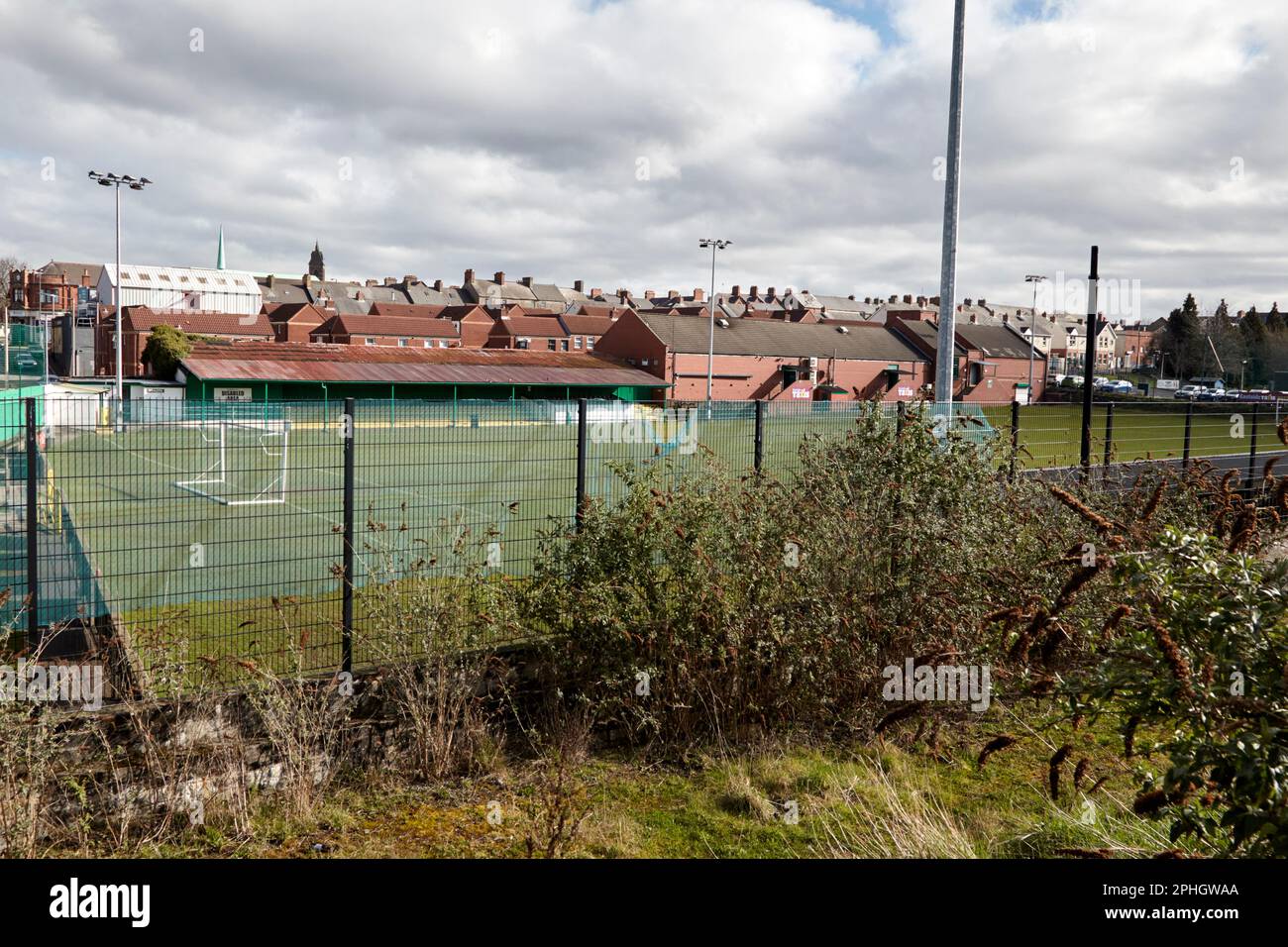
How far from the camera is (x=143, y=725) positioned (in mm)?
5633

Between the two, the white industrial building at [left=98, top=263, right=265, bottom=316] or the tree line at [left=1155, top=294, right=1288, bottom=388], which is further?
the white industrial building at [left=98, top=263, right=265, bottom=316]

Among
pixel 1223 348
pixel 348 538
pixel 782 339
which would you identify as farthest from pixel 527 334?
pixel 348 538

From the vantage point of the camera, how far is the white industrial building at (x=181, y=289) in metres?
106

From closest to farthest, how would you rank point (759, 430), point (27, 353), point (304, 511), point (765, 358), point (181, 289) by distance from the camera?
point (759, 430)
point (304, 511)
point (27, 353)
point (765, 358)
point (181, 289)

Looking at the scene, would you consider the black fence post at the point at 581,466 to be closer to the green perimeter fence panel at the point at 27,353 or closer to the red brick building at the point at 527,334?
the green perimeter fence panel at the point at 27,353

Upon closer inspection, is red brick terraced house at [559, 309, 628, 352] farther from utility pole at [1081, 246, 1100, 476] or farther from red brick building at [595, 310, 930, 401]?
utility pole at [1081, 246, 1100, 476]
